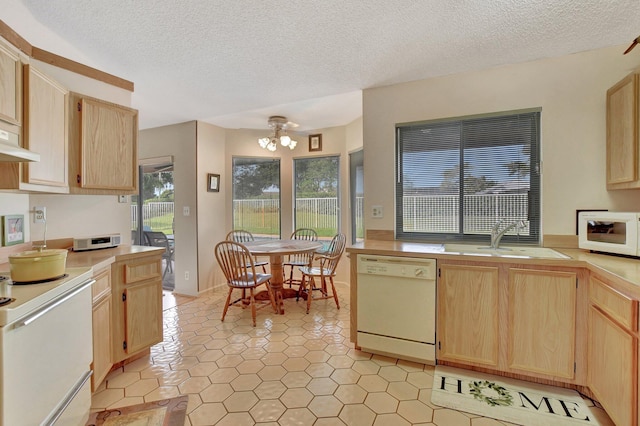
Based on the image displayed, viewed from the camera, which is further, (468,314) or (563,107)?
(563,107)

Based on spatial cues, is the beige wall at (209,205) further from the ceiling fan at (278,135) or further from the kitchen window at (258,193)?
the ceiling fan at (278,135)

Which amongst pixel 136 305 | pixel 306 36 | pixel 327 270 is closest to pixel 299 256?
pixel 327 270

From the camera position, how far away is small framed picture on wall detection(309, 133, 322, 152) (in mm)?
4461

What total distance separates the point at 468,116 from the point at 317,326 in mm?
2463

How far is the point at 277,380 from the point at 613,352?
1.96 m

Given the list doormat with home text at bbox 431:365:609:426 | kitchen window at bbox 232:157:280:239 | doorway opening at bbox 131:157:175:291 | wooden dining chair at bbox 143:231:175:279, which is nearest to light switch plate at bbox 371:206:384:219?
doormat with home text at bbox 431:365:609:426

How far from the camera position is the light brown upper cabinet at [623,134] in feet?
6.01

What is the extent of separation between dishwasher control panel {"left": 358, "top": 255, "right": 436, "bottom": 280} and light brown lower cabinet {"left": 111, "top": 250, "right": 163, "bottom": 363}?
5.44ft

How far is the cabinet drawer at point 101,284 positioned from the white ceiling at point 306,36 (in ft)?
5.35

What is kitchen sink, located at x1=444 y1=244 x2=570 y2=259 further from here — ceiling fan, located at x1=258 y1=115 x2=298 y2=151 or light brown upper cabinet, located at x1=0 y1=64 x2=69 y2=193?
light brown upper cabinet, located at x1=0 y1=64 x2=69 y2=193

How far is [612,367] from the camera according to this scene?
1.52 m

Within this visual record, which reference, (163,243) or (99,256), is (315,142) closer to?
(163,243)

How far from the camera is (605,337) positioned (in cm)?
160

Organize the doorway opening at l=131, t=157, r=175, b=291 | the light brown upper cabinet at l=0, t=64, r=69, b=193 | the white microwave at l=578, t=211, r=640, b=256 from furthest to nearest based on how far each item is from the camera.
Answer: the doorway opening at l=131, t=157, r=175, b=291
the white microwave at l=578, t=211, r=640, b=256
the light brown upper cabinet at l=0, t=64, r=69, b=193
